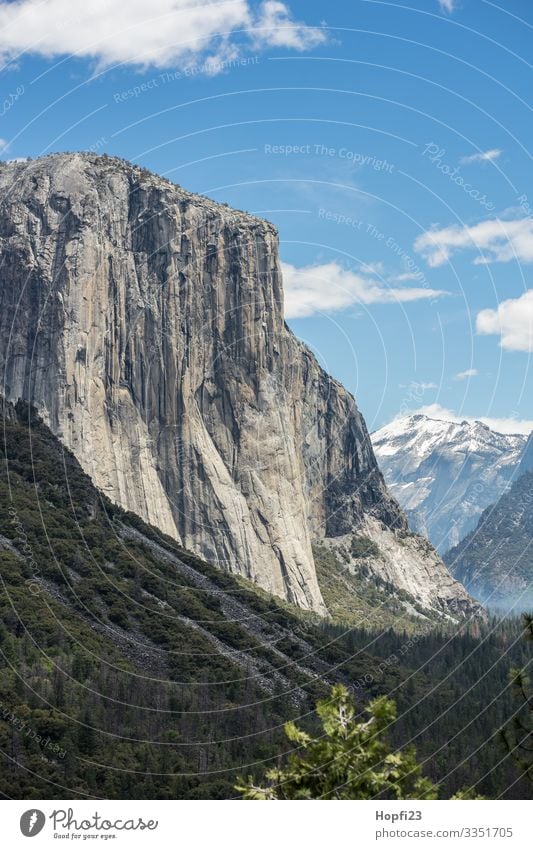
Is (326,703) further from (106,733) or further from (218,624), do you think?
(218,624)

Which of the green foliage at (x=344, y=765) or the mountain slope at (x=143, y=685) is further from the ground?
the mountain slope at (x=143, y=685)

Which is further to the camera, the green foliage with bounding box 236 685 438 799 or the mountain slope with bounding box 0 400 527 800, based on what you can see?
the mountain slope with bounding box 0 400 527 800

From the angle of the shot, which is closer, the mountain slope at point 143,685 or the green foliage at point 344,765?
the green foliage at point 344,765

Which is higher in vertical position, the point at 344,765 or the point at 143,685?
the point at 143,685

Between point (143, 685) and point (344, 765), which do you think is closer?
point (344, 765)

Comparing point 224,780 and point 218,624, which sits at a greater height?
point 218,624

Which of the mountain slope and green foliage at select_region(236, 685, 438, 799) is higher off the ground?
the mountain slope

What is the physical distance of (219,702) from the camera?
15200cm

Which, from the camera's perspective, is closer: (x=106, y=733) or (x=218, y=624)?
(x=106, y=733)

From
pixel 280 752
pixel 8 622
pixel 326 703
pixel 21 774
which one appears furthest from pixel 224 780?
pixel 326 703
